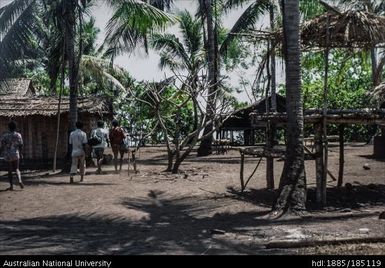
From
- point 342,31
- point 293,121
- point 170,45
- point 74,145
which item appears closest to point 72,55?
point 74,145

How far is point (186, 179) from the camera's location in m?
14.2

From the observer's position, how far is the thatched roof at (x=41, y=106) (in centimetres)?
2036

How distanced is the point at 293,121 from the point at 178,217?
2.83m

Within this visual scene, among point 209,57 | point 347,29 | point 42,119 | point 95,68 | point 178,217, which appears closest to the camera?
point 178,217

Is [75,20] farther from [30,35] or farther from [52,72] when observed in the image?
[52,72]

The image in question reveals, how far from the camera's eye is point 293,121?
32.2ft

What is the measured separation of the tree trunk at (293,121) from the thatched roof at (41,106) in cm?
1203

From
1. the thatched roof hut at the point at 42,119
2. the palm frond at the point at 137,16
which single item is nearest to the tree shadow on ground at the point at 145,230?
the palm frond at the point at 137,16

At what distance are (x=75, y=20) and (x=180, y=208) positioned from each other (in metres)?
8.74

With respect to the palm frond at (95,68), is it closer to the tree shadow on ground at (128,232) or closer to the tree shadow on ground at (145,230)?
the tree shadow on ground at (145,230)

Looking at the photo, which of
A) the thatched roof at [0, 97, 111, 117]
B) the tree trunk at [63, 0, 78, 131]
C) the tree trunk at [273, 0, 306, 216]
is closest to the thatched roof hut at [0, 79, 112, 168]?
the thatched roof at [0, 97, 111, 117]

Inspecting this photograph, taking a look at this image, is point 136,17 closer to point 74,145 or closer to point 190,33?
point 74,145

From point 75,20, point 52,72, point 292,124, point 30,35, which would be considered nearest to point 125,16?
point 75,20

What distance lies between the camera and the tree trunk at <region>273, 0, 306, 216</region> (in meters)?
9.67
